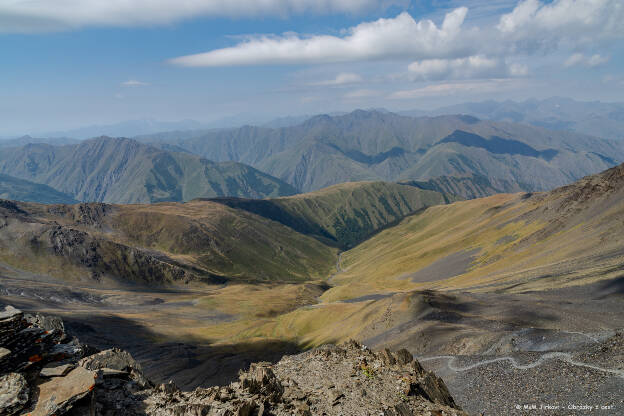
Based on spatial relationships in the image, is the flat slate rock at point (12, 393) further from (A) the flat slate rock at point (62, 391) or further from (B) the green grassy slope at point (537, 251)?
(B) the green grassy slope at point (537, 251)

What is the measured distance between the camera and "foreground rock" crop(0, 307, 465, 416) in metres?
19.7

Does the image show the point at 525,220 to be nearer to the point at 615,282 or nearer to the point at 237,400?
the point at 615,282

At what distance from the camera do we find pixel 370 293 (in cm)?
15788

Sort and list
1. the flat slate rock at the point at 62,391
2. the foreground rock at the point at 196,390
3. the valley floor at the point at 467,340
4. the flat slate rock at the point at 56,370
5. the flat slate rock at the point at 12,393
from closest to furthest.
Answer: the flat slate rock at the point at 12,393 → the flat slate rock at the point at 62,391 → the foreground rock at the point at 196,390 → the flat slate rock at the point at 56,370 → the valley floor at the point at 467,340

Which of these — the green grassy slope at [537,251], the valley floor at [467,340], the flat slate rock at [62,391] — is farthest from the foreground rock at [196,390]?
the green grassy slope at [537,251]

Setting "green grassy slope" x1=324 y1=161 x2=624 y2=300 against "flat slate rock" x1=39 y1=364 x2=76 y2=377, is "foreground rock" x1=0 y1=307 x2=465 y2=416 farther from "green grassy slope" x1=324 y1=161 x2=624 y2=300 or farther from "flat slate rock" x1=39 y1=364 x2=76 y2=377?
"green grassy slope" x1=324 y1=161 x2=624 y2=300

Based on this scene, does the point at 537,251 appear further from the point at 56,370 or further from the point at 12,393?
the point at 12,393

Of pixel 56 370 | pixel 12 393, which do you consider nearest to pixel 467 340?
pixel 56 370

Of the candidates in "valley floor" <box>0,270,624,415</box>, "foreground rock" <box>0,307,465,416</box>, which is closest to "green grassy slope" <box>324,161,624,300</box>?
"valley floor" <box>0,270,624,415</box>

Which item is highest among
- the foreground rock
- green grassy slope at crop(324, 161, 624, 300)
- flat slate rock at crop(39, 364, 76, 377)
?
flat slate rock at crop(39, 364, 76, 377)

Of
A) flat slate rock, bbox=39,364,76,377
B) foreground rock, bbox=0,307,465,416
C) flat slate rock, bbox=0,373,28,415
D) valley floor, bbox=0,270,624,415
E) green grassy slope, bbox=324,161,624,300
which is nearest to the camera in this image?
flat slate rock, bbox=0,373,28,415

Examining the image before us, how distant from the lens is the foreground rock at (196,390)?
1972 centimetres

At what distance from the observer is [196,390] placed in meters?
26.5

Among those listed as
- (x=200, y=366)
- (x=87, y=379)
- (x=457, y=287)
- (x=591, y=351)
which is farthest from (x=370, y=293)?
(x=87, y=379)
